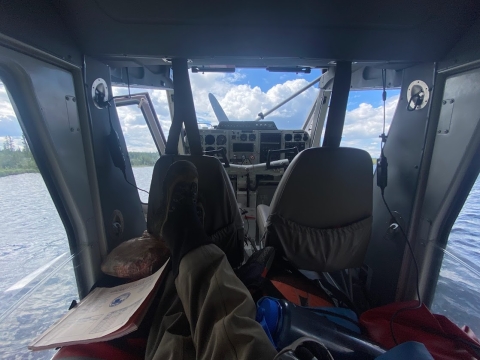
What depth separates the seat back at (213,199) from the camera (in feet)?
3.52

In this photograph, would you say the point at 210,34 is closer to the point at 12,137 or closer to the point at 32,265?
the point at 12,137

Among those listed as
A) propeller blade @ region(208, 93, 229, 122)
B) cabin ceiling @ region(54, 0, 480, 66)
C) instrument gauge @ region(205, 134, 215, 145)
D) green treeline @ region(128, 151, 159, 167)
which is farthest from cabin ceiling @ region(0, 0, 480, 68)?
propeller blade @ region(208, 93, 229, 122)

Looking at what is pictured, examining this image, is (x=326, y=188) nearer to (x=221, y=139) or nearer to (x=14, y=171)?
(x=14, y=171)

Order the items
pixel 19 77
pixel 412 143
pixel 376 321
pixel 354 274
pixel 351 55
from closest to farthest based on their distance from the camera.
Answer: pixel 19 77 < pixel 376 321 < pixel 351 55 < pixel 412 143 < pixel 354 274

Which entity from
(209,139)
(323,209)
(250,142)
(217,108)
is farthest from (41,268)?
(217,108)

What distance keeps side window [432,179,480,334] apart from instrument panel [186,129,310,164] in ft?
5.76

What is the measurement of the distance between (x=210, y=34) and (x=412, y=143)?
1004mm

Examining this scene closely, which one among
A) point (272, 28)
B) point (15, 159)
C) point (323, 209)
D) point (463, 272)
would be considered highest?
point (272, 28)

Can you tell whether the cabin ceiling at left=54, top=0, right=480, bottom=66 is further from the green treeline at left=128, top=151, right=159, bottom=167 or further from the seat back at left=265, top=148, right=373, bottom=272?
the green treeline at left=128, top=151, right=159, bottom=167

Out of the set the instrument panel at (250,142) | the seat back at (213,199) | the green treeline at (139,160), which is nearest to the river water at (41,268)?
the seat back at (213,199)

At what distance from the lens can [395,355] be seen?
53 cm

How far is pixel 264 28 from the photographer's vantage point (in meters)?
0.88

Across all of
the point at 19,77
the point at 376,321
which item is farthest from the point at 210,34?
the point at 376,321

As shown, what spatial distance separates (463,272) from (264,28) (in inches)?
48.1
